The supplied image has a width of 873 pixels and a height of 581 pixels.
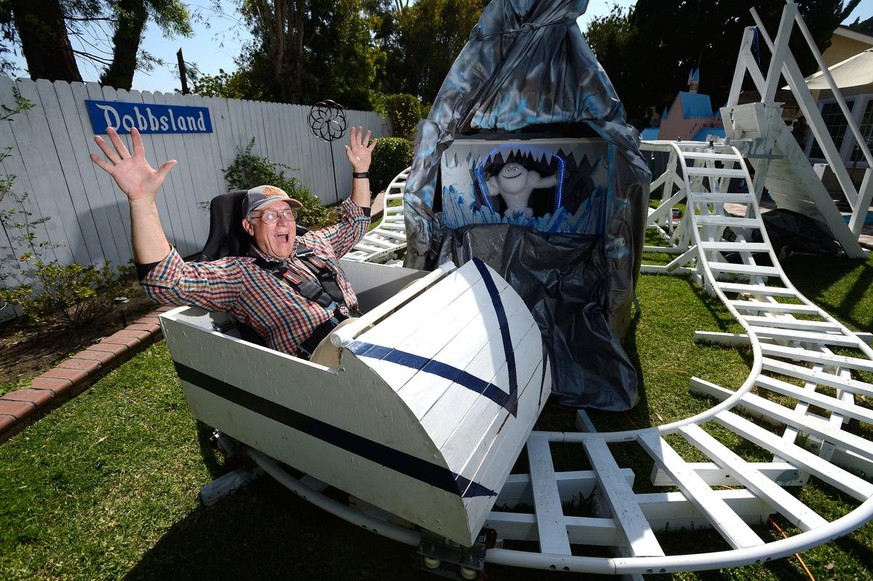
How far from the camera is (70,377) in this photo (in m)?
3.12

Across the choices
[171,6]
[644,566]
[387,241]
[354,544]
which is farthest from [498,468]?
[171,6]

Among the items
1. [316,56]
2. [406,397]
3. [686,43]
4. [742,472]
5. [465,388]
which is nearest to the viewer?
[406,397]

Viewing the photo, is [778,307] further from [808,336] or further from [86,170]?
[86,170]

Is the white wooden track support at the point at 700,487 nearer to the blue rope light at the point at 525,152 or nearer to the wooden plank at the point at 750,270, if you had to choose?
the wooden plank at the point at 750,270

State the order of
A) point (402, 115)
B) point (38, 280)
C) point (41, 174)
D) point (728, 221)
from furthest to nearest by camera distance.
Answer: point (402, 115), point (728, 221), point (41, 174), point (38, 280)

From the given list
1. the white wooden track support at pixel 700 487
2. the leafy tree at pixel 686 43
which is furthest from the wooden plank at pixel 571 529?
the leafy tree at pixel 686 43

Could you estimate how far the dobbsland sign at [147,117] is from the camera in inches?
187

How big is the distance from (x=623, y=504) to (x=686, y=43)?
1900cm

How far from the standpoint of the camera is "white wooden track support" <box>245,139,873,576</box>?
1758mm

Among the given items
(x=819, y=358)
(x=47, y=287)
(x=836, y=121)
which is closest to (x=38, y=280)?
(x=47, y=287)

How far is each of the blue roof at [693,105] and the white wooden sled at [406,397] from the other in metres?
14.3

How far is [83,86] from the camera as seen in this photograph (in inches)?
181

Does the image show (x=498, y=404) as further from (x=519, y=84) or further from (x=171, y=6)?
(x=171, y=6)

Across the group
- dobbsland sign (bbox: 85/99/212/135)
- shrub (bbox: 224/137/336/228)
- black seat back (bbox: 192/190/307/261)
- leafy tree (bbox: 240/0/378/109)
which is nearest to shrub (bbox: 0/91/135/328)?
dobbsland sign (bbox: 85/99/212/135)
